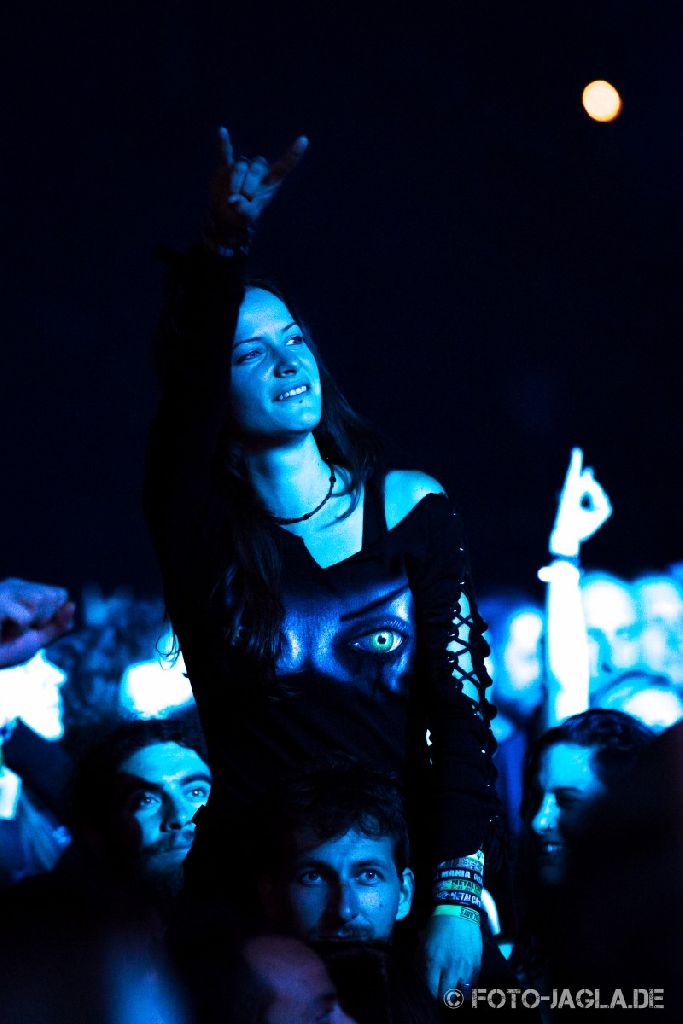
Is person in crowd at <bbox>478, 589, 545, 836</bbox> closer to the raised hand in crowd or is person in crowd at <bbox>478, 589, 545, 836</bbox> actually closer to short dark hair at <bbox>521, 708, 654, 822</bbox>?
short dark hair at <bbox>521, 708, 654, 822</bbox>

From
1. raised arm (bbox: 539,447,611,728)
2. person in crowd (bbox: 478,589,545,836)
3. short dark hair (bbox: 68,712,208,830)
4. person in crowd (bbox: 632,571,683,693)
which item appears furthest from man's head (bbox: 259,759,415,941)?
person in crowd (bbox: 632,571,683,693)

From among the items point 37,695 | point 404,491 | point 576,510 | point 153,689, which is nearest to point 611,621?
point 576,510

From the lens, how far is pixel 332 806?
2094mm

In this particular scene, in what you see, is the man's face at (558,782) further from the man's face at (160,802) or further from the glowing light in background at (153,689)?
the glowing light in background at (153,689)

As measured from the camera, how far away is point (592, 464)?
6477mm

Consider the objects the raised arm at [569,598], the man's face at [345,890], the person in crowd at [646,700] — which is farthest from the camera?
the raised arm at [569,598]

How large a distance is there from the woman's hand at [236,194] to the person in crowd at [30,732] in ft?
2.06

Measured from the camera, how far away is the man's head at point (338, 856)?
2.06 metres

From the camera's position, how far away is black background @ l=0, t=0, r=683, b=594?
19.7 ft

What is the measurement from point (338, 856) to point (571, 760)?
108 cm

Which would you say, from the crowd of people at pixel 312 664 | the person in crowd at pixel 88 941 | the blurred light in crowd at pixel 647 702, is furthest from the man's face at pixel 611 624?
the person in crowd at pixel 88 941

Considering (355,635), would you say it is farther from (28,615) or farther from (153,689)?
(153,689)

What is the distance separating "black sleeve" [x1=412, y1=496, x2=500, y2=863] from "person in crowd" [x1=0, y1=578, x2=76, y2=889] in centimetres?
54

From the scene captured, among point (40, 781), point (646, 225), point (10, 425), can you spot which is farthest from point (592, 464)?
point (40, 781)
